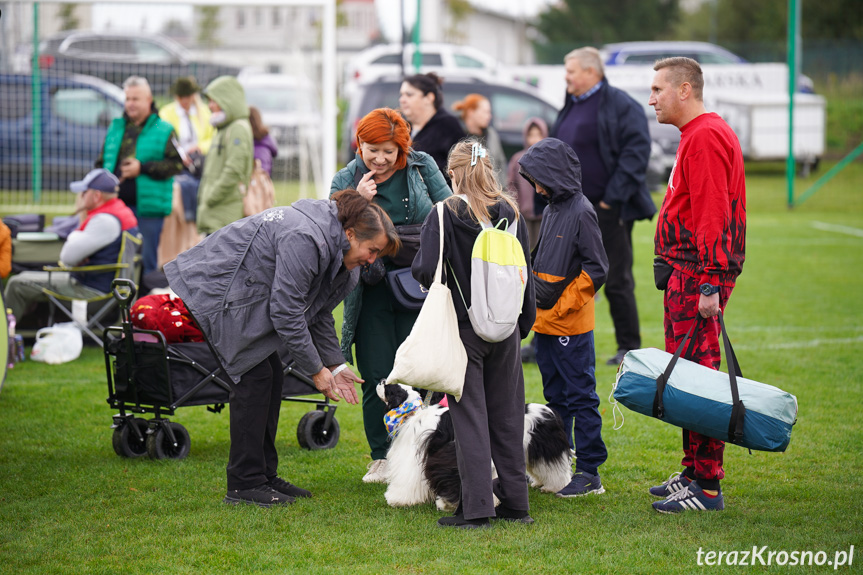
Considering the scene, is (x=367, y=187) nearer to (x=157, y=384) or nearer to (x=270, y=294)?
(x=270, y=294)

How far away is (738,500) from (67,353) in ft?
16.8

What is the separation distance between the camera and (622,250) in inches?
273

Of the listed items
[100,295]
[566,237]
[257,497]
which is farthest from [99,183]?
[566,237]

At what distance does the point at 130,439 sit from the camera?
5105 millimetres

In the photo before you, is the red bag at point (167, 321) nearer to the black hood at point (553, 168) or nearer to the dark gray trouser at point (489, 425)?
the dark gray trouser at point (489, 425)

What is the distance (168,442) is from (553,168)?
2568mm

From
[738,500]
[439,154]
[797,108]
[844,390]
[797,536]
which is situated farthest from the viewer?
[797,108]

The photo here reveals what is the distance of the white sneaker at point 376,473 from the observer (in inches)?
188

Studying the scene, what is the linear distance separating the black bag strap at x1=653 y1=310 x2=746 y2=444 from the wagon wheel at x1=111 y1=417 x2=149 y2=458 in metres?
2.80

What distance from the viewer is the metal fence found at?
514 inches

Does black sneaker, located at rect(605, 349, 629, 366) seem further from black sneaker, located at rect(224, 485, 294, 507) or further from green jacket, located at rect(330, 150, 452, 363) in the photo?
black sneaker, located at rect(224, 485, 294, 507)

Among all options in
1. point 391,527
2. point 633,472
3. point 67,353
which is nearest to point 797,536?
point 633,472

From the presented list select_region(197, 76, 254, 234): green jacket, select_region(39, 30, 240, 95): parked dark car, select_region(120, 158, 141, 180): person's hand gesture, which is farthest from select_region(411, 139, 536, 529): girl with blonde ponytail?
select_region(39, 30, 240, 95): parked dark car

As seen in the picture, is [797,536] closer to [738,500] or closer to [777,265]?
[738,500]
